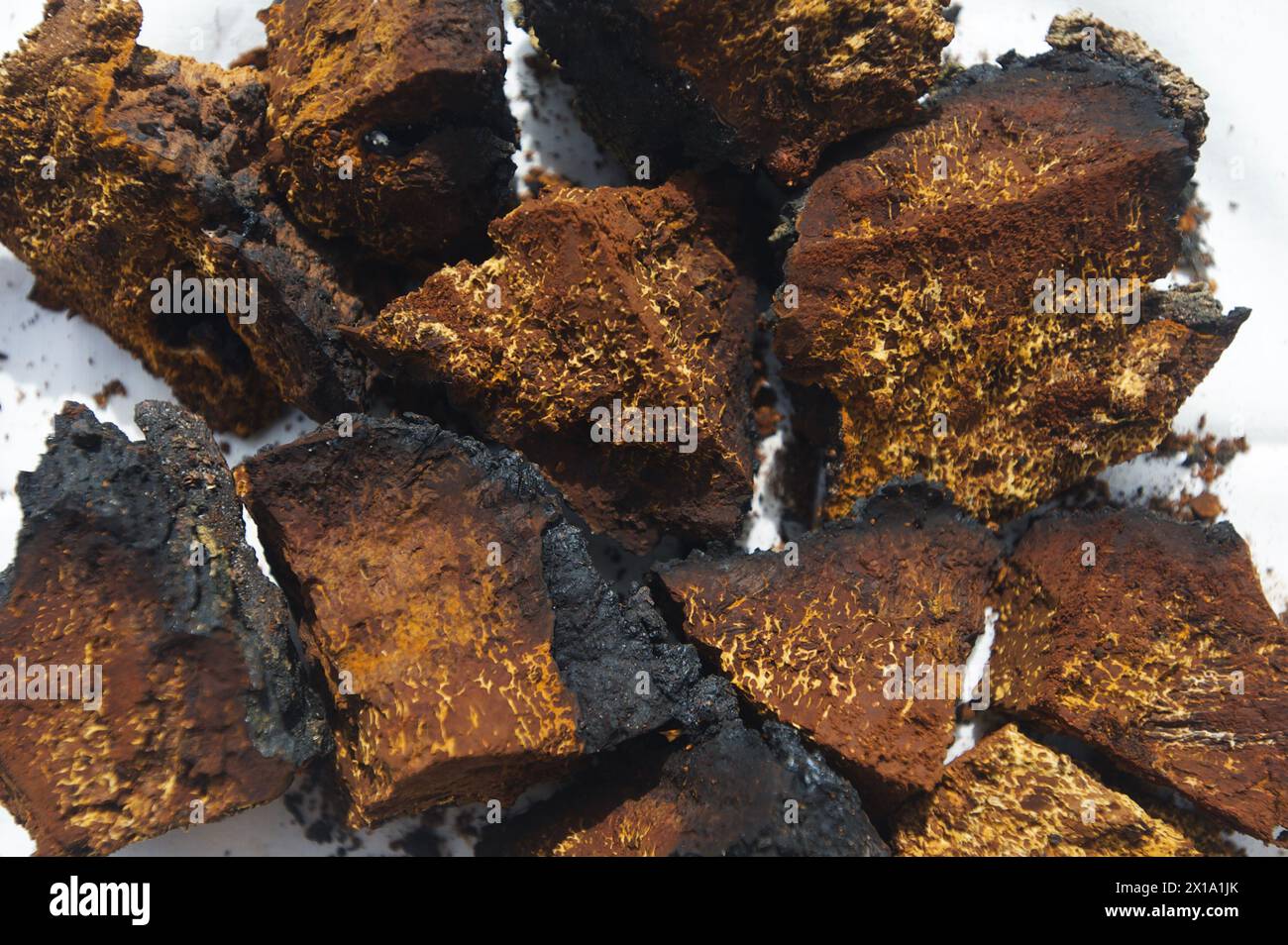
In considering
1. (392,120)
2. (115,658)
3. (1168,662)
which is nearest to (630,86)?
(392,120)

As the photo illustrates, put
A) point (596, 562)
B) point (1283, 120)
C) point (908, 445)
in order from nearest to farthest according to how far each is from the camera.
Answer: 1. point (908, 445)
2. point (596, 562)
3. point (1283, 120)

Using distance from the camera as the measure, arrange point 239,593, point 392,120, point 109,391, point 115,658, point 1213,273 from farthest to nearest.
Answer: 1. point 1213,273
2. point 109,391
3. point 392,120
4. point 239,593
5. point 115,658

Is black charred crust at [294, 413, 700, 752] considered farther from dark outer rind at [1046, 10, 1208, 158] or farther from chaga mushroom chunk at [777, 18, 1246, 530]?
dark outer rind at [1046, 10, 1208, 158]

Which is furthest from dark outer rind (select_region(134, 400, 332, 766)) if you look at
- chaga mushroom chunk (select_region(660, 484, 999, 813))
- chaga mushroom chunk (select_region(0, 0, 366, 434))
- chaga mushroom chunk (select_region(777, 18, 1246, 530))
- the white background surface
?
chaga mushroom chunk (select_region(777, 18, 1246, 530))

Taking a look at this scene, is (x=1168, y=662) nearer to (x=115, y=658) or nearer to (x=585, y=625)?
(x=585, y=625)
